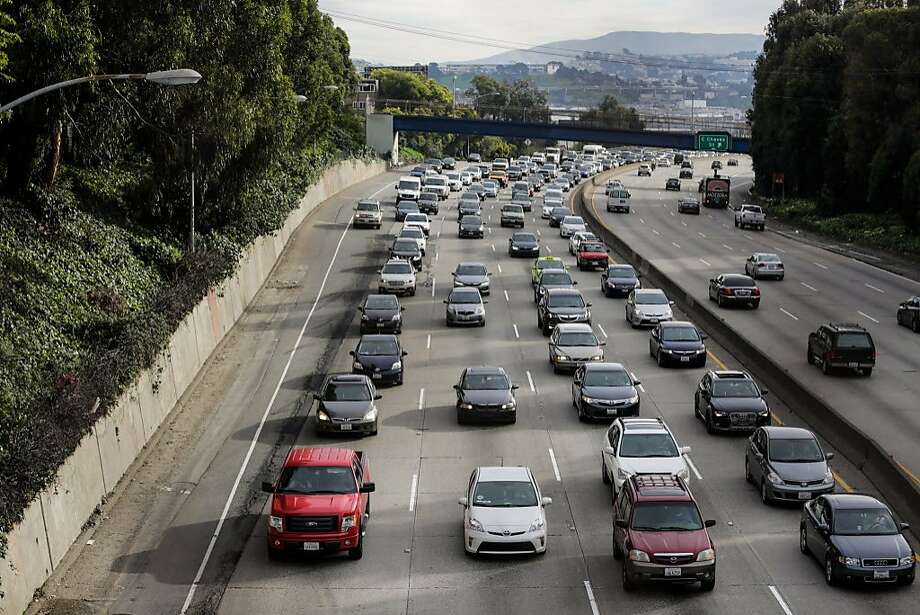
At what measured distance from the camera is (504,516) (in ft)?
77.1

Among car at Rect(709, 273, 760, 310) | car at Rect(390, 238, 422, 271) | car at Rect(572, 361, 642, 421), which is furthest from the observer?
car at Rect(390, 238, 422, 271)

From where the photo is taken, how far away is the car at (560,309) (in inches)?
1785

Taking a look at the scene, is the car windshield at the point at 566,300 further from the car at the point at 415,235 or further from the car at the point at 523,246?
the car at the point at 523,246

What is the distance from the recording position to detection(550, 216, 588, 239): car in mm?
74125

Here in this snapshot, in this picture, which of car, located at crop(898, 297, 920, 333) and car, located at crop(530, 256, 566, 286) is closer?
car, located at crop(898, 297, 920, 333)

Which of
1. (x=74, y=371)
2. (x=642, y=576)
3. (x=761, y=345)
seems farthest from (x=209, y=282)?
(x=642, y=576)

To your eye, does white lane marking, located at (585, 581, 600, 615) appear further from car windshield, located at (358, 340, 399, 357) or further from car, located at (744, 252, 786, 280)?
car, located at (744, 252, 786, 280)

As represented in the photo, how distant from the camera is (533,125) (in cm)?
13238

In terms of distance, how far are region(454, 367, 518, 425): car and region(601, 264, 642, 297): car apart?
20.4 metres

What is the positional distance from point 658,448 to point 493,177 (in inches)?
3704

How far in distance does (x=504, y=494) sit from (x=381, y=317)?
22.5 metres

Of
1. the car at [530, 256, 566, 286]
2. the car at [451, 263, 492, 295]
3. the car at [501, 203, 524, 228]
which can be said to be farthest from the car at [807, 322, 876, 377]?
the car at [501, 203, 524, 228]

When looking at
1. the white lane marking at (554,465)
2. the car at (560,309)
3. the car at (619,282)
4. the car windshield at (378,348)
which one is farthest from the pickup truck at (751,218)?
the white lane marking at (554,465)

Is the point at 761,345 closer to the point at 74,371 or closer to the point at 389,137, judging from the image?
the point at 74,371
